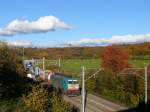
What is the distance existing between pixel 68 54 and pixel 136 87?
11543 centimetres

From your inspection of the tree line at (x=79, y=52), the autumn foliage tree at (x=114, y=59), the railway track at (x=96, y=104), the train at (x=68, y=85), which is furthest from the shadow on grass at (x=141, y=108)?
the tree line at (x=79, y=52)

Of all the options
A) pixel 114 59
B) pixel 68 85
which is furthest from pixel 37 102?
pixel 114 59

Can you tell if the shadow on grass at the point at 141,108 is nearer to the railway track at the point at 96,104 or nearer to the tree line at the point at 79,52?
the railway track at the point at 96,104

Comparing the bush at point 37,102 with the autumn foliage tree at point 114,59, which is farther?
the autumn foliage tree at point 114,59

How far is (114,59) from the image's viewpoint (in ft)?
379

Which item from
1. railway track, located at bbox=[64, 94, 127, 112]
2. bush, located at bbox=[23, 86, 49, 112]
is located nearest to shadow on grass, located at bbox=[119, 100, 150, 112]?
railway track, located at bbox=[64, 94, 127, 112]

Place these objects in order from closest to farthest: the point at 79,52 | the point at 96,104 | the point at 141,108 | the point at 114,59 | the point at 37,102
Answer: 1. the point at 37,102
2. the point at 141,108
3. the point at 96,104
4. the point at 114,59
5. the point at 79,52

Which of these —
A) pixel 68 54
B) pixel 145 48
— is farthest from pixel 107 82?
pixel 68 54

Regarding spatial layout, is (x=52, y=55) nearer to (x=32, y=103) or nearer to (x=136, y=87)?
(x=136, y=87)

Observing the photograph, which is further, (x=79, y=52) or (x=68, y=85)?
(x=79, y=52)

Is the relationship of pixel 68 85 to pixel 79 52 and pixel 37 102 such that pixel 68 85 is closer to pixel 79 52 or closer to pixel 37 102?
pixel 37 102

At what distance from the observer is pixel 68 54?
18062 cm

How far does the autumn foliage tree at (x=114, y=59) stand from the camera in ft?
369

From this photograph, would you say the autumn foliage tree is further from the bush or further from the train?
the bush
